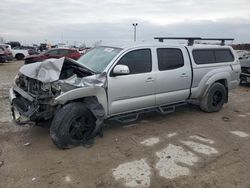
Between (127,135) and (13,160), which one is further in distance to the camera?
(127,135)

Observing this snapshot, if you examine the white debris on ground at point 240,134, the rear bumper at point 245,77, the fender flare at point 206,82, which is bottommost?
the white debris on ground at point 240,134

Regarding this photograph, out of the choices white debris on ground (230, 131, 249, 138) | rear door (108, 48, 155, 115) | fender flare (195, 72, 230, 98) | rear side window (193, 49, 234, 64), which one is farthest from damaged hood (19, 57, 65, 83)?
white debris on ground (230, 131, 249, 138)

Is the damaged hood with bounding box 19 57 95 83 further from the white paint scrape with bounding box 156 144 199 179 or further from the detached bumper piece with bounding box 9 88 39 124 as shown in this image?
the white paint scrape with bounding box 156 144 199 179

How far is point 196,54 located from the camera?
6965mm

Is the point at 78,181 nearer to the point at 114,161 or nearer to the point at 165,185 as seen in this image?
the point at 114,161


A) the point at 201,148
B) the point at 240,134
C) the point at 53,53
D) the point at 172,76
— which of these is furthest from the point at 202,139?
the point at 53,53

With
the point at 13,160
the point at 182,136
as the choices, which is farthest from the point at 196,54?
the point at 13,160

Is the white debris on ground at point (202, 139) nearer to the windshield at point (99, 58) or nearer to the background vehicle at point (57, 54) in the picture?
the windshield at point (99, 58)

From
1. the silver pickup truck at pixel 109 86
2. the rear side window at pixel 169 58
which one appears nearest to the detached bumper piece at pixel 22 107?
the silver pickup truck at pixel 109 86

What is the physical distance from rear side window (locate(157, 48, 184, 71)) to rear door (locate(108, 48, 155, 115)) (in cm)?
29

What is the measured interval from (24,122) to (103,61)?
1.85 m

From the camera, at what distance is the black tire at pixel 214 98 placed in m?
7.25

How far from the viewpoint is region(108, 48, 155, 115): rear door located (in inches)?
214

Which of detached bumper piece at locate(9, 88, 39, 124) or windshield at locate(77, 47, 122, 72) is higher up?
windshield at locate(77, 47, 122, 72)
